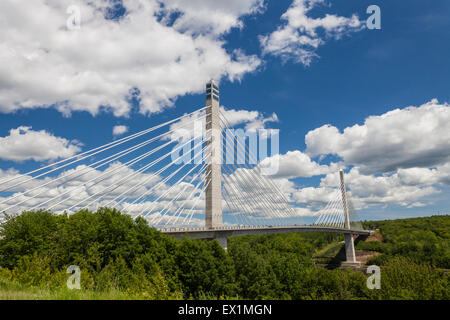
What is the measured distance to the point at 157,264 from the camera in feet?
94.8

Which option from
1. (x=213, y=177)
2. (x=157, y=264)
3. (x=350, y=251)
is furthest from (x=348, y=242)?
(x=157, y=264)

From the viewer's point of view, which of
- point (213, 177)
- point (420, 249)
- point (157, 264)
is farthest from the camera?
point (420, 249)

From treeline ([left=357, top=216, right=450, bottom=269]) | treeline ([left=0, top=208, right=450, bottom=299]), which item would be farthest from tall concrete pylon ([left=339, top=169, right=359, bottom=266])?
treeline ([left=0, top=208, right=450, bottom=299])

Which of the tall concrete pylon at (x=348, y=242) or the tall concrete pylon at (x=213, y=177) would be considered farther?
the tall concrete pylon at (x=348, y=242)

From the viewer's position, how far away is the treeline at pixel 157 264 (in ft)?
84.3

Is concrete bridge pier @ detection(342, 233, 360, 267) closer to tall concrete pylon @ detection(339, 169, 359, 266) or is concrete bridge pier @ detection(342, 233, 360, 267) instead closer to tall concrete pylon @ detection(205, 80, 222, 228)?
tall concrete pylon @ detection(339, 169, 359, 266)

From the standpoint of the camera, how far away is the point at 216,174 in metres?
49.9

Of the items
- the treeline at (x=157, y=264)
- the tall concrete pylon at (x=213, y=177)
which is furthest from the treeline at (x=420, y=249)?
the tall concrete pylon at (x=213, y=177)

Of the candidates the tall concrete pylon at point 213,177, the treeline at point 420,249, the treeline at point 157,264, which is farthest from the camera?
the treeline at point 420,249

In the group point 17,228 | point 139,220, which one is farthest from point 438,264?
point 17,228

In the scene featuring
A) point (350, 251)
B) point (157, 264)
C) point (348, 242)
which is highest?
point (157, 264)

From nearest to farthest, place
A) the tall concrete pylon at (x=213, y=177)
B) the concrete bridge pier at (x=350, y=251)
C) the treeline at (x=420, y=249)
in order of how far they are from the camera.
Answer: the tall concrete pylon at (x=213, y=177) → the treeline at (x=420, y=249) → the concrete bridge pier at (x=350, y=251)

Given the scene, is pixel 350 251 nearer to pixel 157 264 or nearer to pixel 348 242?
pixel 348 242

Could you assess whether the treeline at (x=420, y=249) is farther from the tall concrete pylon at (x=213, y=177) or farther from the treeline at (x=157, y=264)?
the tall concrete pylon at (x=213, y=177)
